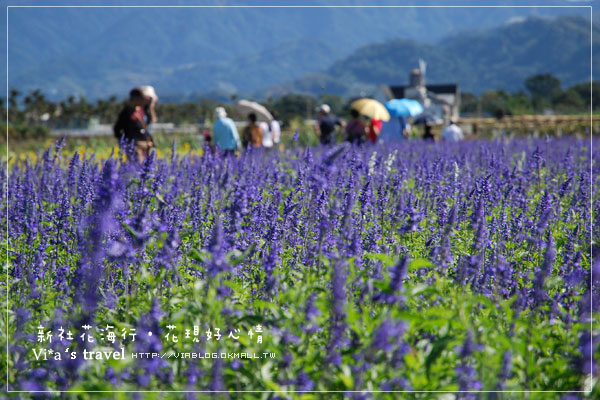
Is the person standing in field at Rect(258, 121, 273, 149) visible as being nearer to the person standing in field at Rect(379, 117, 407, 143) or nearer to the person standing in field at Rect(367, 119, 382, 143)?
the person standing in field at Rect(367, 119, 382, 143)

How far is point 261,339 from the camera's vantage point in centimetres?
316

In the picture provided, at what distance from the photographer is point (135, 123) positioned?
377 inches

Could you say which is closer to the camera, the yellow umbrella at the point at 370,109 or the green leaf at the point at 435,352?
the green leaf at the point at 435,352

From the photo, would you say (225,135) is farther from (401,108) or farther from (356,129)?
(401,108)

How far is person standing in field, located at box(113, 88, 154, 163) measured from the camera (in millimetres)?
9555

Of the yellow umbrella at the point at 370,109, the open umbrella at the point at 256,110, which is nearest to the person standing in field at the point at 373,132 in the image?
the yellow umbrella at the point at 370,109

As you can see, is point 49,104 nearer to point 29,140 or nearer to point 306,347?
point 29,140

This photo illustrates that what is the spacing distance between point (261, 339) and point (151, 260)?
1821mm

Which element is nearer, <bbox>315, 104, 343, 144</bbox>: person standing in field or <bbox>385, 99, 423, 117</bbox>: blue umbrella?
<bbox>315, 104, 343, 144</bbox>: person standing in field

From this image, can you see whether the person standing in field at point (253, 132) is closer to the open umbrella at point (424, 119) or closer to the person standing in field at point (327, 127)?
the person standing in field at point (327, 127)

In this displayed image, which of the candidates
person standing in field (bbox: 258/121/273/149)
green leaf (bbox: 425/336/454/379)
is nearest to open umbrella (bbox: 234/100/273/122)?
person standing in field (bbox: 258/121/273/149)

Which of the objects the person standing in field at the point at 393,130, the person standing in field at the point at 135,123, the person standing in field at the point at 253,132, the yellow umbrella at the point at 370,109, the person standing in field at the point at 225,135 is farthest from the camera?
the person standing in field at the point at 393,130

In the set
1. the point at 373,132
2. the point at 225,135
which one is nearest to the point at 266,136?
the point at 373,132

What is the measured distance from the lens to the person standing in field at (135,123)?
9555 mm
